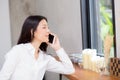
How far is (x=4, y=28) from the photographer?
11.9 ft

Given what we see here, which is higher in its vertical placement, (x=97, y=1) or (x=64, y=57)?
(x=97, y=1)

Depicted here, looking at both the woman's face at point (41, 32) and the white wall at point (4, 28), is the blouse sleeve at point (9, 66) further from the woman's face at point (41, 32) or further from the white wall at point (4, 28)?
the white wall at point (4, 28)

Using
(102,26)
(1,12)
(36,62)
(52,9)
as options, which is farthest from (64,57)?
(1,12)

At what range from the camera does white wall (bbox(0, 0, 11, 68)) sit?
3605mm

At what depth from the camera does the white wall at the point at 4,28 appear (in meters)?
3.61

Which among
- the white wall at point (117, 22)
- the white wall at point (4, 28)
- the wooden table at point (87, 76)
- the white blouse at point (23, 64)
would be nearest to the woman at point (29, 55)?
the white blouse at point (23, 64)

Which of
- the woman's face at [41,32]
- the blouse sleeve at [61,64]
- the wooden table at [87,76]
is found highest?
the woman's face at [41,32]

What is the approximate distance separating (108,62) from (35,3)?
81.2 inches

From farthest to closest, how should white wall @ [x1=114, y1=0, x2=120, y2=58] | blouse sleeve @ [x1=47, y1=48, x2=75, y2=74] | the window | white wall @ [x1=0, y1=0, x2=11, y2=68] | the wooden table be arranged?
white wall @ [x1=0, y1=0, x2=11, y2=68]
the window
white wall @ [x1=114, y1=0, x2=120, y2=58]
the wooden table
blouse sleeve @ [x1=47, y1=48, x2=75, y2=74]

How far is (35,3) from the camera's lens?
377cm

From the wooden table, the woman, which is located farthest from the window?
the woman

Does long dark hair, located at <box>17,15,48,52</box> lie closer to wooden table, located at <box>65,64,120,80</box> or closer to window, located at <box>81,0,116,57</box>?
wooden table, located at <box>65,64,120,80</box>

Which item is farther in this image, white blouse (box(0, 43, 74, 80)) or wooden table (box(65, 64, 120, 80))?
wooden table (box(65, 64, 120, 80))

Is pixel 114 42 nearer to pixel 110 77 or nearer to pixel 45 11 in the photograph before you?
pixel 110 77
